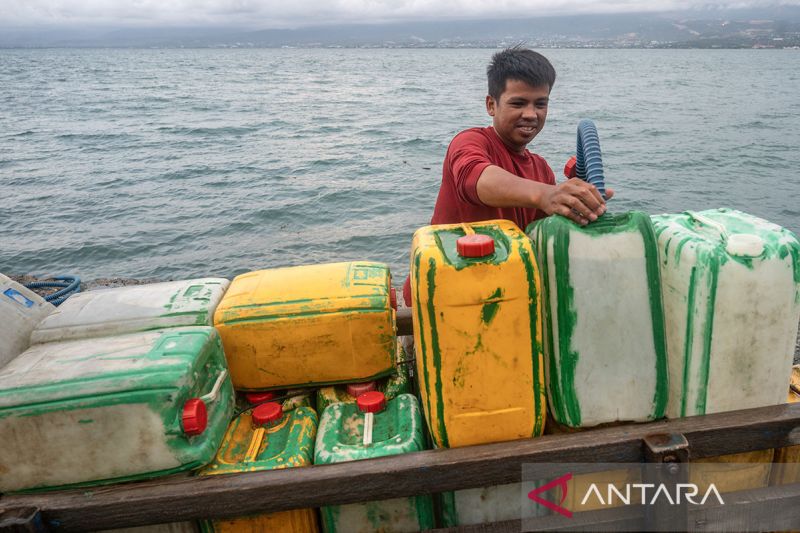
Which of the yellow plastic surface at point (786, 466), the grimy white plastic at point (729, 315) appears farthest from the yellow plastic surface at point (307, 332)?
the yellow plastic surface at point (786, 466)

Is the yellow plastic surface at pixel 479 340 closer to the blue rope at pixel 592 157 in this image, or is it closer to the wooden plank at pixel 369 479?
the wooden plank at pixel 369 479

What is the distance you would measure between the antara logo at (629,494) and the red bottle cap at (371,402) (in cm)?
73

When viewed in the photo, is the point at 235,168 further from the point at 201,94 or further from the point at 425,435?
the point at 201,94

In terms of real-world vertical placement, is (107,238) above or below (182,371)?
below

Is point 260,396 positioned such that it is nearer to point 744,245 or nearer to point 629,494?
point 629,494

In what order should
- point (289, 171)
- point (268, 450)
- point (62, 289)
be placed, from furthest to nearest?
point (289, 171), point (62, 289), point (268, 450)

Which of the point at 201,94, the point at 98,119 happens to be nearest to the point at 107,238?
the point at 98,119

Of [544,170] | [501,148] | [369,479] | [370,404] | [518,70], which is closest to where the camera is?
[369,479]

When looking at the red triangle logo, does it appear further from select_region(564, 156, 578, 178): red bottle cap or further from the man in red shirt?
select_region(564, 156, 578, 178): red bottle cap

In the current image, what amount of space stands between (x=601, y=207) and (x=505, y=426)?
34.4 inches

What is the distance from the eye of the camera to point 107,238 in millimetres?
11875

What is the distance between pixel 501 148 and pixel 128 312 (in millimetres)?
2009

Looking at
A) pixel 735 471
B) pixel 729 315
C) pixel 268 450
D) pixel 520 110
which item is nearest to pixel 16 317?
pixel 268 450

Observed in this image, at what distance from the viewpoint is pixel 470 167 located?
7.94 feet
